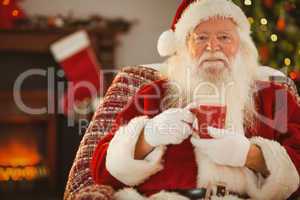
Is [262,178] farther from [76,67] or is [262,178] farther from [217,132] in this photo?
[76,67]

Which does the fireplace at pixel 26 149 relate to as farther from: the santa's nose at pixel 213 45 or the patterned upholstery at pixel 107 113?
the santa's nose at pixel 213 45

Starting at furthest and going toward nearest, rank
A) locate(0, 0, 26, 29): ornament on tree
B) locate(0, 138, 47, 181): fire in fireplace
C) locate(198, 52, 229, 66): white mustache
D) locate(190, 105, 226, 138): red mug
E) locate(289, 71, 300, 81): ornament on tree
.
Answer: locate(0, 138, 47, 181): fire in fireplace
locate(0, 0, 26, 29): ornament on tree
locate(289, 71, 300, 81): ornament on tree
locate(198, 52, 229, 66): white mustache
locate(190, 105, 226, 138): red mug

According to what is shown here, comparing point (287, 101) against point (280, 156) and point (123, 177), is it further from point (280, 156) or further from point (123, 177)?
point (123, 177)

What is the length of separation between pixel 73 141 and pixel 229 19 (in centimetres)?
231

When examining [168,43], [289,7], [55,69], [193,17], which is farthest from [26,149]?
[193,17]

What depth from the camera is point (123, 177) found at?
1.63 m

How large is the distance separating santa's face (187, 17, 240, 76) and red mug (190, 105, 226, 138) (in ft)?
0.52

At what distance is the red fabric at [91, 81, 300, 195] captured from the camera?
1.61 metres

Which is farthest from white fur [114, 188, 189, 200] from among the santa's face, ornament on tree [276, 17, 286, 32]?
ornament on tree [276, 17, 286, 32]

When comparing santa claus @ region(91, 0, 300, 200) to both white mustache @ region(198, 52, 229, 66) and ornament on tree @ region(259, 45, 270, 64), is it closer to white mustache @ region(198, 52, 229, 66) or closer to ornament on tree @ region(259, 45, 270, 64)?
white mustache @ region(198, 52, 229, 66)

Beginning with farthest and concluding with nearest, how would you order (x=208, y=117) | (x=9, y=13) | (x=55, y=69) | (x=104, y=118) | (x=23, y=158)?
(x=23, y=158), (x=55, y=69), (x=9, y=13), (x=104, y=118), (x=208, y=117)

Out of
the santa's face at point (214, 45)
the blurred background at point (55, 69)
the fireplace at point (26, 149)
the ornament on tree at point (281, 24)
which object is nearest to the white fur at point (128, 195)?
the santa's face at point (214, 45)

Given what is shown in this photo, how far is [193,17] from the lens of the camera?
1702 mm

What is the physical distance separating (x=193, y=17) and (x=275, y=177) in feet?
1.87
